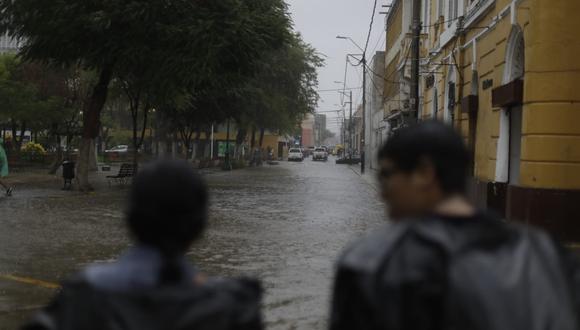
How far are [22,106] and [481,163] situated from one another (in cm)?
2358

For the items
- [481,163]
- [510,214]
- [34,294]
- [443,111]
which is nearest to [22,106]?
[443,111]

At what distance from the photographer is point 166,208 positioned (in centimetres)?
209

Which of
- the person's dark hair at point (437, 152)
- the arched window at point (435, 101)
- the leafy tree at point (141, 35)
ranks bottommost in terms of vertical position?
the person's dark hair at point (437, 152)

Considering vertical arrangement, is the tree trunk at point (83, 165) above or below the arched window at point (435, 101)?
below

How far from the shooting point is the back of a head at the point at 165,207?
2.08 m

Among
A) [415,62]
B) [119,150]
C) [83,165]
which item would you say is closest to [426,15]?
[415,62]

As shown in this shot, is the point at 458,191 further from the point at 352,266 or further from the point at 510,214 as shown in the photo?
the point at 510,214

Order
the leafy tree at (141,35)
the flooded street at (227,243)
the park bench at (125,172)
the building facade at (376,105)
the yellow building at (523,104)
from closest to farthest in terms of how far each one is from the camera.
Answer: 1. the flooded street at (227,243)
2. the yellow building at (523,104)
3. the leafy tree at (141,35)
4. the park bench at (125,172)
5. the building facade at (376,105)

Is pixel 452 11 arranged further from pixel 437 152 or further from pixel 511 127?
pixel 437 152

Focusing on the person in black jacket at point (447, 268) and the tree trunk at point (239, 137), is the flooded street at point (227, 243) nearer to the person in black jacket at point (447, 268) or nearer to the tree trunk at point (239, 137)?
the person in black jacket at point (447, 268)

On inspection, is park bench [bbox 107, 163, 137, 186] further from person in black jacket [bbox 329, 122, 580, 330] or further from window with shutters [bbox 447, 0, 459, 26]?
person in black jacket [bbox 329, 122, 580, 330]

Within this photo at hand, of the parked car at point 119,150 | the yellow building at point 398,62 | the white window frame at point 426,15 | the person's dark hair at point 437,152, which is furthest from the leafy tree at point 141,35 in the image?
the parked car at point 119,150

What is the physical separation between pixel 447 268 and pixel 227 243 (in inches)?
420

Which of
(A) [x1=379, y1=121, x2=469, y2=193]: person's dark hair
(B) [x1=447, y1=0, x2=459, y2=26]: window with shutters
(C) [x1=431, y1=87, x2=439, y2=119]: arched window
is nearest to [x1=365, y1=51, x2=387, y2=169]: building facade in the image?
(C) [x1=431, y1=87, x2=439, y2=119]: arched window
